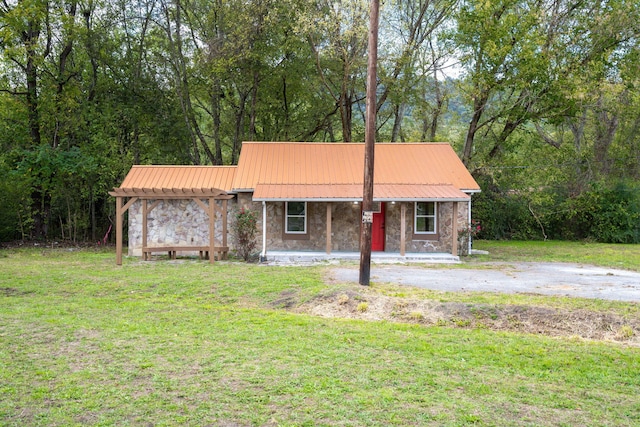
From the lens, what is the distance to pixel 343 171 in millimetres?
18422

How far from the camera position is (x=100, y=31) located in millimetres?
22125

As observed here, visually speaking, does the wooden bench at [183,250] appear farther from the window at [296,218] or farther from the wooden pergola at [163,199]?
the window at [296,218]

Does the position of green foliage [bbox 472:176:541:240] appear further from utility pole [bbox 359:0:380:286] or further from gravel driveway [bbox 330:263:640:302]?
utility pole [bbox 359:0:380:286]

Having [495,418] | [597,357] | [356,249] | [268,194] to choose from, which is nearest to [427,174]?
[356,249]

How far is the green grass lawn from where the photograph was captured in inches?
174

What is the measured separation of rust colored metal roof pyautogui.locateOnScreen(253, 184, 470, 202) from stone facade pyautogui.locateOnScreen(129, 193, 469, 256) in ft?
2.08

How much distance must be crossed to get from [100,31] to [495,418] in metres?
22.7

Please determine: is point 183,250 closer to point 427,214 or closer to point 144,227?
point 144,227

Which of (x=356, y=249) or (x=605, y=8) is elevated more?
(x=605, y=8)

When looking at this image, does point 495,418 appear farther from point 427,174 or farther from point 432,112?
point 432,112

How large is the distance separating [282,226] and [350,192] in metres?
2.65

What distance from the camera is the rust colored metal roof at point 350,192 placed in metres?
15.9

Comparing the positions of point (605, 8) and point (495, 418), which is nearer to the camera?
point (495, 418)

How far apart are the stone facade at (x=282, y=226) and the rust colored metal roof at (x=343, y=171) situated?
2.25 ft
